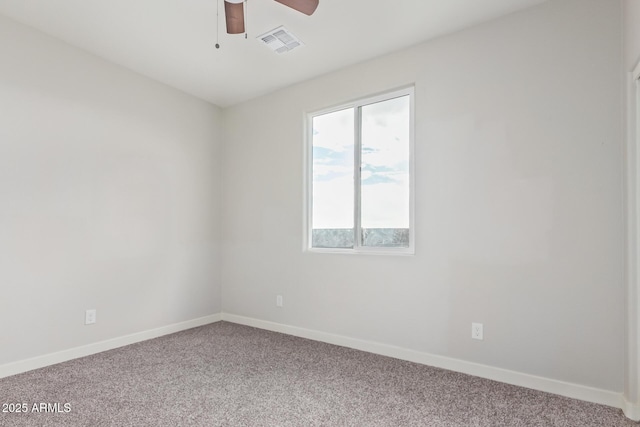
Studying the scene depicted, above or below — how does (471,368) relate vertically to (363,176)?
below

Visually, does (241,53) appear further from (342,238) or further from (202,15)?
(342,238)

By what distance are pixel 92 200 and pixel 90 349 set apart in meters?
A: 1.26

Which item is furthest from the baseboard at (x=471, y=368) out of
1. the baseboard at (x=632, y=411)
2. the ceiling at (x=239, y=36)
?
the ceiling at (x=239, y=36)

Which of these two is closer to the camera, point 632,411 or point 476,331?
point 632,411

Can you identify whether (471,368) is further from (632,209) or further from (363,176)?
(363,176)

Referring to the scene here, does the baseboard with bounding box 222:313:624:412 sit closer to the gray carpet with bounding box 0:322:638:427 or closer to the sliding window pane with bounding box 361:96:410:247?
the gray carpet with bounding box 0:322:638:427

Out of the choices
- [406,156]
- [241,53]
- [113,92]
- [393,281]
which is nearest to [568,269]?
[393,281]

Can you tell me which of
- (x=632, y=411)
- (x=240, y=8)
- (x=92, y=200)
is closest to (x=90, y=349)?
(x=92, y=200)

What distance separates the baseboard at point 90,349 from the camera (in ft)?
8.68

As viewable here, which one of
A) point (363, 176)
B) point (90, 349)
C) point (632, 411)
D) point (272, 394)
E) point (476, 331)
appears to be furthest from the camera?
point (363, 176)

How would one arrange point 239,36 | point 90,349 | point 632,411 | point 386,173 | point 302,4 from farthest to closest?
point 386,173 → point 90,349 → point 239,36 → point 632,411 → point 302,4

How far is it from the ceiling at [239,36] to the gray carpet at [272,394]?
8.40 feet

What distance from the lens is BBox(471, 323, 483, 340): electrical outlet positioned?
2.62 metres

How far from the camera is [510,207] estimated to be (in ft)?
8.29
